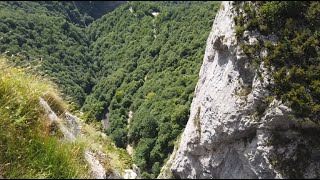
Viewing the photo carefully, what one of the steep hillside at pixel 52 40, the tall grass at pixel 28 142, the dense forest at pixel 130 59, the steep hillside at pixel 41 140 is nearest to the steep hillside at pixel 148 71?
the dense forest at pixel 130 59

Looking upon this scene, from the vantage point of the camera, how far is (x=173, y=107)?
196 ft

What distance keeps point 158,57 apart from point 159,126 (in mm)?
33243

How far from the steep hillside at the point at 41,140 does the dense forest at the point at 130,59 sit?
35.1 metres

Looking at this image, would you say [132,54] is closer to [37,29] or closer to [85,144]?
[37,29]

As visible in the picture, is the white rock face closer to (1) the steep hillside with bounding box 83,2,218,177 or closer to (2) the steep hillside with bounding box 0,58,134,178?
(2) the steep hillside with bounding box 0,58,134,178

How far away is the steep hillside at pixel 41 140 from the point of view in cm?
Result: 538

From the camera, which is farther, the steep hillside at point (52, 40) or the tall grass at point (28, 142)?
the steep hillside at point (52, 40)

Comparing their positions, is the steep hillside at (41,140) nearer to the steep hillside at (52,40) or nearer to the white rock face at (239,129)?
the white rock face at (239,129)

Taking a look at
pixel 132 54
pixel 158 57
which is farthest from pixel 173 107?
pixel 132 54

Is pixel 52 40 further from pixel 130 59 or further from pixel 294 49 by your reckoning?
pixel 294 49

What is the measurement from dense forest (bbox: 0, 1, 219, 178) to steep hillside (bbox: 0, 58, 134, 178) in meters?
35.1

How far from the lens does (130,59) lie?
96.1m

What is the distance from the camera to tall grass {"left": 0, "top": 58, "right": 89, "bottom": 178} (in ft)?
17.5

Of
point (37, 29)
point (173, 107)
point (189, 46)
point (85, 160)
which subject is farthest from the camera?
point (37, 29)
